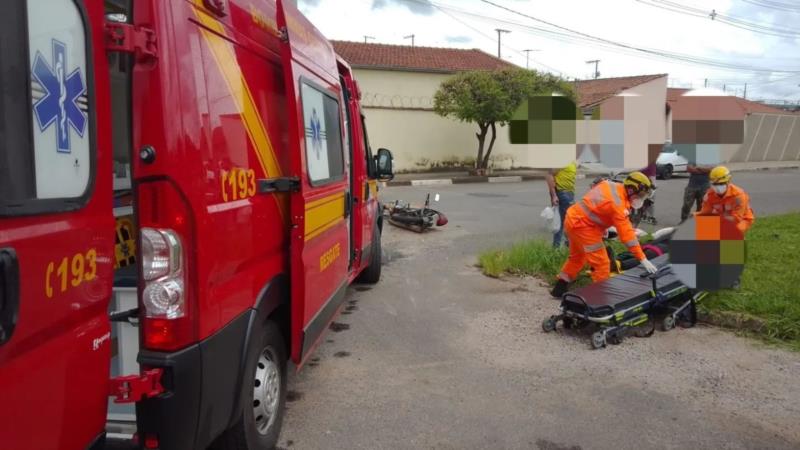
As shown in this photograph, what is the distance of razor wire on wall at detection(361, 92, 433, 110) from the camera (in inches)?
903

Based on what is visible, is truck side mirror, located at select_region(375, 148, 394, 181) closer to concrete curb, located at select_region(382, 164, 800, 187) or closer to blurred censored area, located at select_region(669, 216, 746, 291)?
blurred censored area, located at select_region(669, 216, 746, 291)

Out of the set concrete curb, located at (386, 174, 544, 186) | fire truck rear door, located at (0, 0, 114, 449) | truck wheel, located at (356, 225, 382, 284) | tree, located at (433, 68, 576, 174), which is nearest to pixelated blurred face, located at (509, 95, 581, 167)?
truck wheel, located at (356, 225, 382, 284)

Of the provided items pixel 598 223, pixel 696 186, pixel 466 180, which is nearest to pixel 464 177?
pixel 466 180

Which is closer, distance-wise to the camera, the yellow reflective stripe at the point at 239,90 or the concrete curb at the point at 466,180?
the yellow reflective stripe at the point at 239,90

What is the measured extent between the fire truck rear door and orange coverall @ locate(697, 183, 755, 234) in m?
5.62

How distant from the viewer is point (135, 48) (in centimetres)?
196

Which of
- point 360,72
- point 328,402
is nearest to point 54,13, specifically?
Answer: point 328,402

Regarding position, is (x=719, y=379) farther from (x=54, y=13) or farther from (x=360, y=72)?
(x=360, y=72)

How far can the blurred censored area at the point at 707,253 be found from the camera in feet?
17.3

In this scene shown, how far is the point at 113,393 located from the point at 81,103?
99 cm

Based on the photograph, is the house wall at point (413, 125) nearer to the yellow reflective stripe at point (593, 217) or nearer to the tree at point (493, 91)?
the tree at point (493, 91)

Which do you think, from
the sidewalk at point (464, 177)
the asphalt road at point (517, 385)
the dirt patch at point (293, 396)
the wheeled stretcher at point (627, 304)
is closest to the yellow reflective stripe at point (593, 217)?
the wheeled stretcher at point (627, 304)

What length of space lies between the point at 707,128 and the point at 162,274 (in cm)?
642

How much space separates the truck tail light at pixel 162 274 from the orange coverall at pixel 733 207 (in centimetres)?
531
